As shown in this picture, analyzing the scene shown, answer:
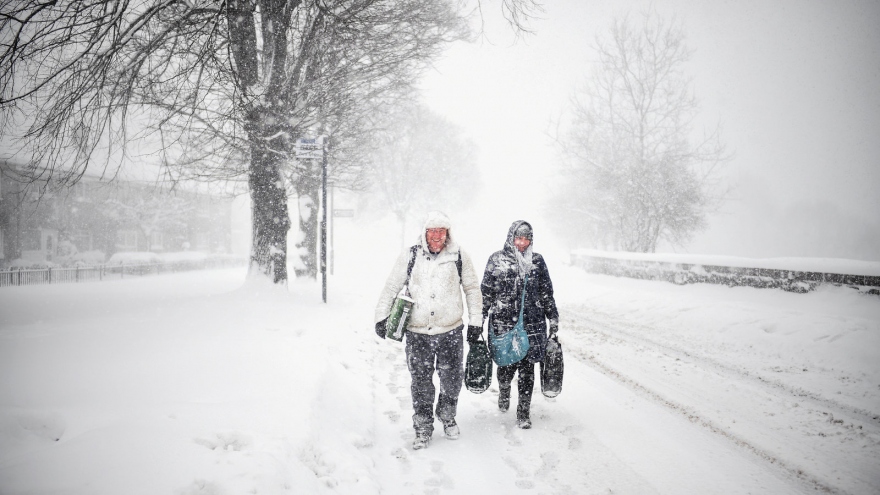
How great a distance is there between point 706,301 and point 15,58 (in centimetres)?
1198

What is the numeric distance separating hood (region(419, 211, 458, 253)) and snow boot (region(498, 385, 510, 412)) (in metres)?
1.67

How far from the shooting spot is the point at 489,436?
3639 mm

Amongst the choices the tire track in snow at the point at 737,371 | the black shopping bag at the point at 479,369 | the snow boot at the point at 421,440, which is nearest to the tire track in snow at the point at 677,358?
the tire track in snow at the point at 737,371

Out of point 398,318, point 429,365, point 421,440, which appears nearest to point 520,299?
point 429,365

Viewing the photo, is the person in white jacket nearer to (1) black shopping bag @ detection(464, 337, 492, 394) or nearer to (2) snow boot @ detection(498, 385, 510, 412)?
(1) black shopping bag @ detection(464, 337, 492, 394)

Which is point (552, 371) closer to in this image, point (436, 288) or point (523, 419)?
point (523, 419)

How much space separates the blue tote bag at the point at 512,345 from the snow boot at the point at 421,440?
967mm

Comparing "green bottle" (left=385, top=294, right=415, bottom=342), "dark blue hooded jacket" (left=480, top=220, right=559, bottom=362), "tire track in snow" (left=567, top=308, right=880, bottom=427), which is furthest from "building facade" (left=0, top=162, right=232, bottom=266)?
"dark blue hooded jacket" (left=480, top=220, right=559, bottom=362)

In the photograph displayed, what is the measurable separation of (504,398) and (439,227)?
204 centimetres

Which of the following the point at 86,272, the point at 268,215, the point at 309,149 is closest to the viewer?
the point at 309,149

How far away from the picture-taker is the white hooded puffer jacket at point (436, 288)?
346cm

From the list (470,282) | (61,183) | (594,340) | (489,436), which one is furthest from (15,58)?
(594,340)

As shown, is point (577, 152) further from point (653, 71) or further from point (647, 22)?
point (647, 22)

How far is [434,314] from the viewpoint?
3.44 m
